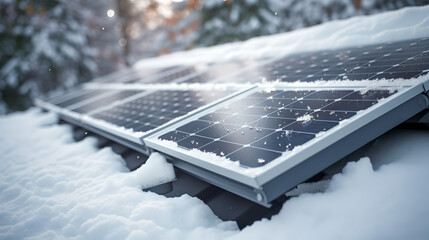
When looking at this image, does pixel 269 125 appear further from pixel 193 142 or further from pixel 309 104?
pixel 193 142

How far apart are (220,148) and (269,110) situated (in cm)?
82

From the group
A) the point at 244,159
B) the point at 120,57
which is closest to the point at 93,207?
the point at 244,159

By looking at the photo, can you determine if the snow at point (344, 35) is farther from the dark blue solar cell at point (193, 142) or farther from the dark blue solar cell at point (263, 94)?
the dark blue solar cell at point (193, 142)

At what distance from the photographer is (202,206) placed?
10.3 feet

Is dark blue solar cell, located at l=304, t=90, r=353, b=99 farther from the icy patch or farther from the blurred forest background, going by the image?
the blurred forest background

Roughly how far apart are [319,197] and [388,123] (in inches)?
32.8

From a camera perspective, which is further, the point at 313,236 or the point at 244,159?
the point at 244,159

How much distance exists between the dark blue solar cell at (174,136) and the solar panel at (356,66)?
1.70m

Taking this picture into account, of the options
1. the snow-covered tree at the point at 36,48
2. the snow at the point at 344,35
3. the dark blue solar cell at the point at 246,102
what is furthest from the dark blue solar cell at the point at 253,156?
the snow-covered tree at the point at 36,48

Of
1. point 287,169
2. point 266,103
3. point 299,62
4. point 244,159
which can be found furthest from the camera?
point 299,62

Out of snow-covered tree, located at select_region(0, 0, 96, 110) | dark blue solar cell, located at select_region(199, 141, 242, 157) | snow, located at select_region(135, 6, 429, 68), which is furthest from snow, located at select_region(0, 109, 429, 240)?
snow-covered tree, located at select_region(0, 0, 96, 110)

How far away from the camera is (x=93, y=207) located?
3438mm

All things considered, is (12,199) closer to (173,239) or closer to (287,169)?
(173,239)

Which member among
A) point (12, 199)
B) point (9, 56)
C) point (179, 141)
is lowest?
point (12, 199)
